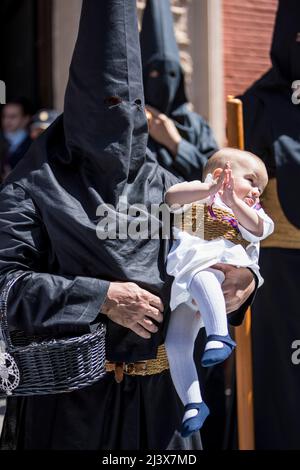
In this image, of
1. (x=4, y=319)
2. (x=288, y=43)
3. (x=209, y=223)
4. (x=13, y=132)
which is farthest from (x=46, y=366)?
(x=13, y=132)

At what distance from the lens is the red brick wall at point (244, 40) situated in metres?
7.21

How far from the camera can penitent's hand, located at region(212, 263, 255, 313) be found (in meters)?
2.30

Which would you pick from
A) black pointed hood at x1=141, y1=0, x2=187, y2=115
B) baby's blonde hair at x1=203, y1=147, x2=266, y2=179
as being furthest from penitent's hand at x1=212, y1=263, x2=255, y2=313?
black pointed hood at x1=141, y1=0, x2=187, y2=115

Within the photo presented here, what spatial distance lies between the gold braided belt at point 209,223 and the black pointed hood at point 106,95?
23cm

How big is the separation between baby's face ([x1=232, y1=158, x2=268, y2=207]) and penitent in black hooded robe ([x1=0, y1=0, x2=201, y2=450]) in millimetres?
251

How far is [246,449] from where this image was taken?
3170 mm

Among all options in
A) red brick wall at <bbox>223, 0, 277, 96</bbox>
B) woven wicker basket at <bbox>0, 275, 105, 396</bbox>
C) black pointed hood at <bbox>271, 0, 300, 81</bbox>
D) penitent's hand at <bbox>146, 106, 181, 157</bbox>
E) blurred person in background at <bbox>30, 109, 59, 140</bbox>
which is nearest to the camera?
woven wicker basket at <bbox>0, 275, 105, 396</bbox>

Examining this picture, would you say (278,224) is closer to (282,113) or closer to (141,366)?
(282,113)

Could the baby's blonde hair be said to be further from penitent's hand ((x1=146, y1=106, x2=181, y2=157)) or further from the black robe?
penitent's hand ((x1=146, y1=106, x2=181, y2=157))

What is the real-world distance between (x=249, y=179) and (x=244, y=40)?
528 centimetres

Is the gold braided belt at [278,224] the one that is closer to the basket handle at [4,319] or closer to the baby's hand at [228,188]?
the baby's hand at [228,188]

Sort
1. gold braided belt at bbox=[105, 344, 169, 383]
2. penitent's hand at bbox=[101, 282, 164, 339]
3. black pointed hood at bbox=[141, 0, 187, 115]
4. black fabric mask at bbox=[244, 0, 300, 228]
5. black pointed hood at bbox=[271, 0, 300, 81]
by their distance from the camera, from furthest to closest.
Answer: black pointed hood at bbox=[141, 0, 187, 115], black pointed hood at bbox=[271, 0, 300, 81], black fabric mask at bbox=[244, 0, 300, 228], gold braided belt at bbox=[105, 344, 169, 383], penitent's hand at bbox=[101, 282, 164, 339]

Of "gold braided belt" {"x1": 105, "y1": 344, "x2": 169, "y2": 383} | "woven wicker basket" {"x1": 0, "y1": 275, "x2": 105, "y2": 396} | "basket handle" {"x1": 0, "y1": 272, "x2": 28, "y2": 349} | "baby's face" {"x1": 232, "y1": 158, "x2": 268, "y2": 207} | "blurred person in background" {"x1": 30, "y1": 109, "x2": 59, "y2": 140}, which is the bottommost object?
"gold braided belt" {"x1": 105, "y1": 344, "x2": 169, "y2": 383}

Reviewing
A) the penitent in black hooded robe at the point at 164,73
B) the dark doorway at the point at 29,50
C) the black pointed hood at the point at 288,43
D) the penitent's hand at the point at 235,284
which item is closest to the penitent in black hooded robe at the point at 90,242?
the penitent's hand at the point at 235,284
